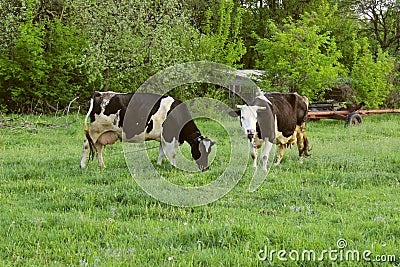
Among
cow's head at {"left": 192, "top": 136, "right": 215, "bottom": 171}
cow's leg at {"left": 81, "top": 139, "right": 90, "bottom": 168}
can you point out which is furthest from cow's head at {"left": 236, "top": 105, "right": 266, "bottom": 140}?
cow's leg at {"left": 81, "top": 139, "right": 90, "bottom": 168}

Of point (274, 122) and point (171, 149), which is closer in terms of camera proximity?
point (274, 122)

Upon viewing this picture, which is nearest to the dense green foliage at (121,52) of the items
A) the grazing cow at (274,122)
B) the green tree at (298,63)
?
the green tree at (298,63)

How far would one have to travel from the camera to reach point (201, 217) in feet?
21.1

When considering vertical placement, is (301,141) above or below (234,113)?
below

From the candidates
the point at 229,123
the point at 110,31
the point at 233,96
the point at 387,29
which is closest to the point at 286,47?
the point at 233,96

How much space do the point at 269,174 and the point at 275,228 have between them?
144 inches

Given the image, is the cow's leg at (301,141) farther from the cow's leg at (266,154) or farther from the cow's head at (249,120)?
the cow's head at (249,120)

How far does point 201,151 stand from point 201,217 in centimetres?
377

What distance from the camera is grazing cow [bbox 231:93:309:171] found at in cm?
957

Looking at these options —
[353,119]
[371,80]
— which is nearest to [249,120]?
[353,119]

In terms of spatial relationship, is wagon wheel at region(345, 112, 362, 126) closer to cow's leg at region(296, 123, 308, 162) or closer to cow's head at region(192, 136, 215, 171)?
cow's leg at region(296, 123, 308, 162)

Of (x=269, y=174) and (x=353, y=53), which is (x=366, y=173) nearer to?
(x=269, y=174)

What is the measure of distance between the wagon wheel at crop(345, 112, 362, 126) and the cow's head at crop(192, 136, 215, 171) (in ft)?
34.4

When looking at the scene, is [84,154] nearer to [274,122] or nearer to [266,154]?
[266,154]
